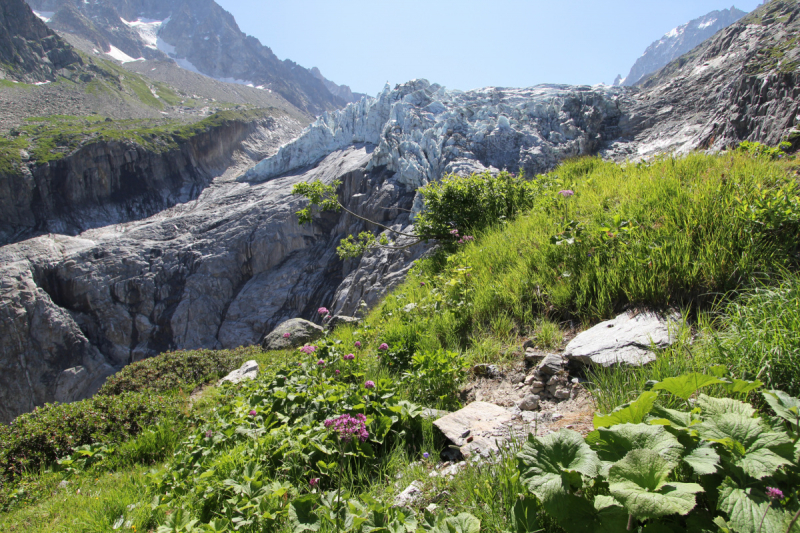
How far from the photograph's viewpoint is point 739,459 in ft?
4.33

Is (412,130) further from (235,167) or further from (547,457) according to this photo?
(235,167)

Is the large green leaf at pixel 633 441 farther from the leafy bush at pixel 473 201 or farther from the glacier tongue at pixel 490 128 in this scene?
the glacier tongue at pixel 490 128

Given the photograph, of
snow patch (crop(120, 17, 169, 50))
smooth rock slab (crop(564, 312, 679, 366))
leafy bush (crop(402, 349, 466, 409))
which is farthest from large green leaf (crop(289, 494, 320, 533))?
snow patch (crop(120, 17, 169, 50))

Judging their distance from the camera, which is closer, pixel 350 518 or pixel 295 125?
pixel 350 518

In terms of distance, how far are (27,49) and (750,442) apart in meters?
120

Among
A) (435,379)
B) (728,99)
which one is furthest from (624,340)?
(728,99)

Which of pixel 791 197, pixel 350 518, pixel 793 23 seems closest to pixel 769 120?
pixel 793 23

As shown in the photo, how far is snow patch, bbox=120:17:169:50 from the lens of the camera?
176 meters

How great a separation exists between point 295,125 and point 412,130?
200 ft

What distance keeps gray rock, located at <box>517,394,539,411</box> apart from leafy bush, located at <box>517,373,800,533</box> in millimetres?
1258

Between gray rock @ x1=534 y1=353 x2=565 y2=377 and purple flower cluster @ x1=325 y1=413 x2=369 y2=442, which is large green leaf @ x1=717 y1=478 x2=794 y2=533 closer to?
purple flower cluster @ x1=325 y1=413 x2=369 y2=442

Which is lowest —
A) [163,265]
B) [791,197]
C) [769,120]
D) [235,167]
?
[163,265]

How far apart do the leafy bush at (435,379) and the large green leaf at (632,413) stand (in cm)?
186

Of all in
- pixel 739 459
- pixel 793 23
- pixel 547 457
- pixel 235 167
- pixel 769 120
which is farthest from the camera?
pixel 235 167
